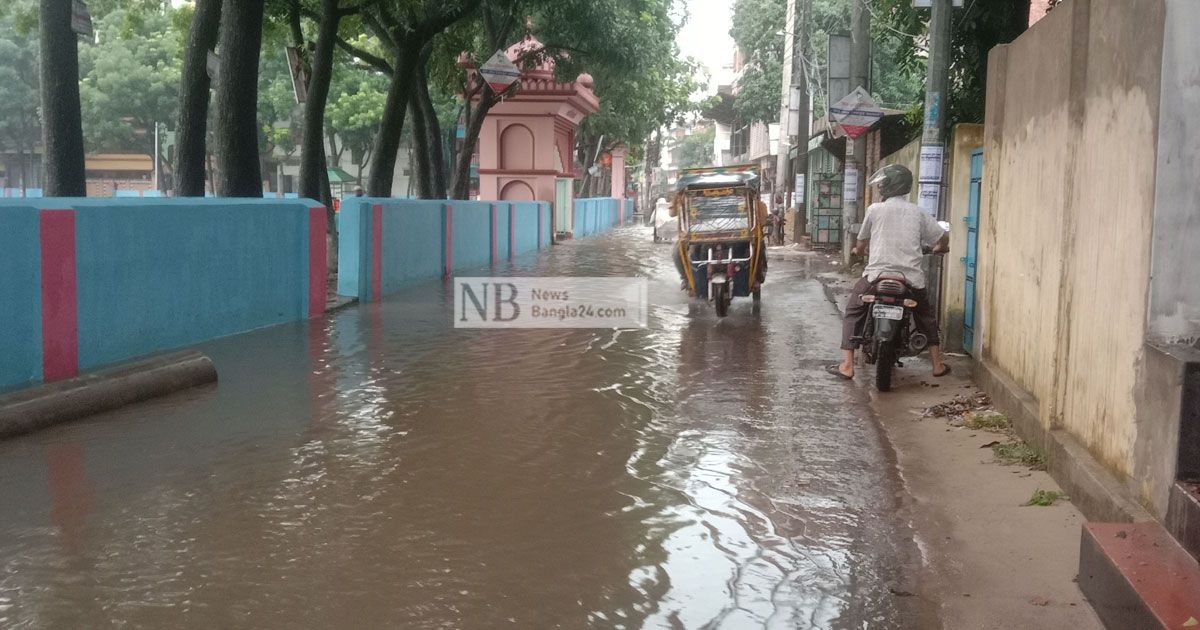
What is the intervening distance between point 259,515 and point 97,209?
4.89 metres

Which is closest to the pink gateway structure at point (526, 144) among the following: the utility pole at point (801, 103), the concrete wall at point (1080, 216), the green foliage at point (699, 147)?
the utility pole at point (801, 103)

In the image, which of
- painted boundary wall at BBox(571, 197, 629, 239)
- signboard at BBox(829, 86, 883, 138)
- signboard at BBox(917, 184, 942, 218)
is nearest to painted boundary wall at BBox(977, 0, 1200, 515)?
signboard at BBox(917, 184, 942, 218)

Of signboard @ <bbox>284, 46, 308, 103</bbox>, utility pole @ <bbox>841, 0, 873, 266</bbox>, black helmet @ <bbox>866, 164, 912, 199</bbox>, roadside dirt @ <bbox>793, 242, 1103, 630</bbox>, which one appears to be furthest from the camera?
utility pole @ <bbox>841, 0, 873, 266</bbox>

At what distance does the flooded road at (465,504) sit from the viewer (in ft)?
14.3

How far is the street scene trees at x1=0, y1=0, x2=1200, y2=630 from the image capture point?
4488 mm

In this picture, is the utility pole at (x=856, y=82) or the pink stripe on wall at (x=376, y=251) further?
the utility pole at (x=856, y=82)

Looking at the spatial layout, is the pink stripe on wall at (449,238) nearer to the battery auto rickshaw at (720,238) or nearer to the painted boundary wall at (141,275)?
the battery auto rickshaw at (720,238)

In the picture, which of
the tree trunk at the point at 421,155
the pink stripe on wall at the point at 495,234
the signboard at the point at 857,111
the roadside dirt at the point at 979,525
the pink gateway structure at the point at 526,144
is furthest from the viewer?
the pink gateway structure at the point at 526,144

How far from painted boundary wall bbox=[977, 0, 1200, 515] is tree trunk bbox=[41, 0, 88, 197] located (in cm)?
1111

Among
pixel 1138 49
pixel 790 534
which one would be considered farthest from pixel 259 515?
pixel 1138 49

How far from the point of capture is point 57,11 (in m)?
14.2

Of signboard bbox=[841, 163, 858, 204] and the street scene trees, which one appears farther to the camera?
signboard bbox=[841, 163, 858, 204]

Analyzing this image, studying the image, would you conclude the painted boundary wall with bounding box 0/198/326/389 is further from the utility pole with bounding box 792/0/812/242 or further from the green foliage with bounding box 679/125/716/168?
the green foliage with bounding box 679/125/716/168

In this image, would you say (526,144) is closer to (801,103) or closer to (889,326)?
(801,103)
